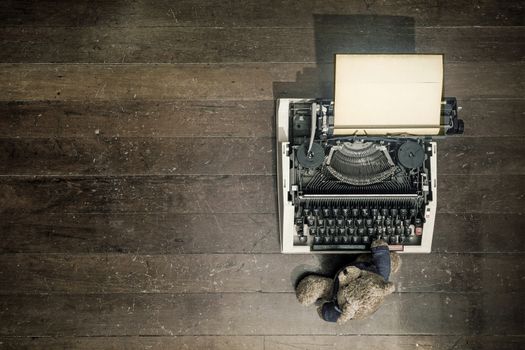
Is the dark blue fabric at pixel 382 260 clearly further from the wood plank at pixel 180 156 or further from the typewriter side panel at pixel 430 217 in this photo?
the wood plank at pixel 180 156

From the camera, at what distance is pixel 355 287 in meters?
2.26

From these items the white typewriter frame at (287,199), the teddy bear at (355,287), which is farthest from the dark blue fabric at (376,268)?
the white typewriter frame at (287,199)

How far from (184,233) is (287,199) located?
0.68 meters

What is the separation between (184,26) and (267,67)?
0.56 m

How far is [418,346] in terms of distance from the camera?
2590 mm

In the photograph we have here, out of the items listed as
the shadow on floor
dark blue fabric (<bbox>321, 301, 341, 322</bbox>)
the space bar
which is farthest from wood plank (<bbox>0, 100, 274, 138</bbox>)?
dark blue fabric (<bbox>321, 301, 341, 322</bbox>)

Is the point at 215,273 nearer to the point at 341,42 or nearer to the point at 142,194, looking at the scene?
the point at 142,194

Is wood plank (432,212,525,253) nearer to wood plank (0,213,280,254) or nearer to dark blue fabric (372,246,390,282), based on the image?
dark blue fabric (372,246,390,282)

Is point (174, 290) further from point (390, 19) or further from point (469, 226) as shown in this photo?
point (390, 19)

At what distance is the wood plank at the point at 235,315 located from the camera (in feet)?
8.49

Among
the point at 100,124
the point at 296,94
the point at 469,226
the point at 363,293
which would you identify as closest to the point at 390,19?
the point at 296,94

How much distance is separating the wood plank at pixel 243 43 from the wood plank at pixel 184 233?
0.93 metres

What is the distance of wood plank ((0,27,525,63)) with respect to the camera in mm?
2689

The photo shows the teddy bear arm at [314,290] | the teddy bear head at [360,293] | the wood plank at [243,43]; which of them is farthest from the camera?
the wood plank at [243,43]
